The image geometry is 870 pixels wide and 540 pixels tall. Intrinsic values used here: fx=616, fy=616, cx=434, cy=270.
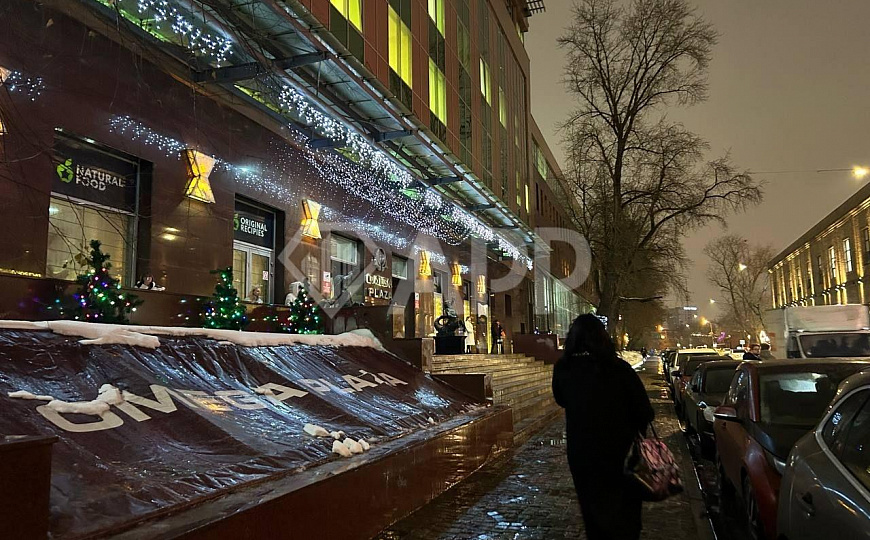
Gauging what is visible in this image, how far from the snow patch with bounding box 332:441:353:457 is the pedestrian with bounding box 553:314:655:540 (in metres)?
2.62

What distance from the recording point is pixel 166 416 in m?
4.94

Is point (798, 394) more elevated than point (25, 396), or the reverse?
point (25, 396)

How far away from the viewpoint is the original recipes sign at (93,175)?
9.84 metres

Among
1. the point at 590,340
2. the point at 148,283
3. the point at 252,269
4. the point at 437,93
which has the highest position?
the point at 437,93

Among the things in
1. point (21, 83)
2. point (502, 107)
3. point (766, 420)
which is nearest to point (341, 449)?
point (766, 420)

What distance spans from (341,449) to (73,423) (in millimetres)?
2255

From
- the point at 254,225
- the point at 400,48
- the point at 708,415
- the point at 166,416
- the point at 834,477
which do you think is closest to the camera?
the point at 834,477

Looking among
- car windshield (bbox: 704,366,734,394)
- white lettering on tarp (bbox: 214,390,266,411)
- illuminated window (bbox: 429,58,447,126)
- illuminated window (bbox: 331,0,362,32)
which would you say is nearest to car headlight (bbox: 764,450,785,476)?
white lettering on tarp (bbox: 214,390,266,411)

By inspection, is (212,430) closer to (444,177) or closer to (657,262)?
A: (444,177)

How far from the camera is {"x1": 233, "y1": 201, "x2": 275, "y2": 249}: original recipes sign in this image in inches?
545

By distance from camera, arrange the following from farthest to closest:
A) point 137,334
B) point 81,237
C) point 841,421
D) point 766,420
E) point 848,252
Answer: point 848,252
point 81,237
point 137,334
point 766,420
point 841,421

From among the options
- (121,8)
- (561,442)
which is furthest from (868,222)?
(121,8)

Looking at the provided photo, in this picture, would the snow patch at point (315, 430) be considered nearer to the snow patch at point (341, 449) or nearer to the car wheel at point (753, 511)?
the snow patch at point (341, 449)

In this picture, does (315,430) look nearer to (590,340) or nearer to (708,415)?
(590,340)
